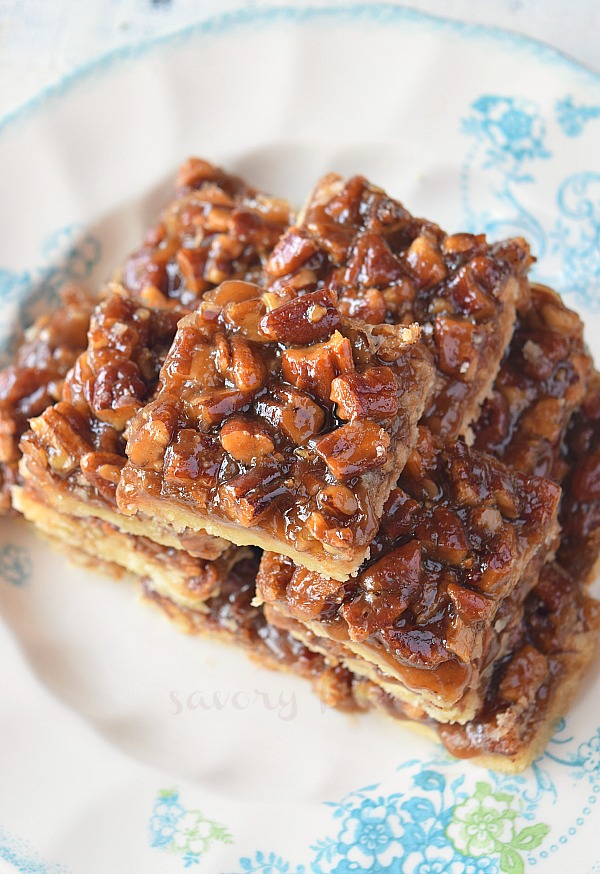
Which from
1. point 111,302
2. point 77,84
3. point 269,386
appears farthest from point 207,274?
point 77,84

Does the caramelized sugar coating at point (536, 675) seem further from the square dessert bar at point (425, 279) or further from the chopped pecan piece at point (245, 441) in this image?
the chopped pecan piece at point (245, 441)

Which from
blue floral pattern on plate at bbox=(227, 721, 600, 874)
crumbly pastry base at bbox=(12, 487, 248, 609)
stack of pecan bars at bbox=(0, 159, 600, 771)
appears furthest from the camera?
crumbly pastry base at bbox=(12, 487, 248, 609)

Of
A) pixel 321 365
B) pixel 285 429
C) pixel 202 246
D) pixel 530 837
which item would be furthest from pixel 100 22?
pixel 530 837

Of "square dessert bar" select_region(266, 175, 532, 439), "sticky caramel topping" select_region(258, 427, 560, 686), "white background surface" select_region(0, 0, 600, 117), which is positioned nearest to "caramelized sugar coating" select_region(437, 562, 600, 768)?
"sticky caramel topping" select_region(258, 427, 560, 686)

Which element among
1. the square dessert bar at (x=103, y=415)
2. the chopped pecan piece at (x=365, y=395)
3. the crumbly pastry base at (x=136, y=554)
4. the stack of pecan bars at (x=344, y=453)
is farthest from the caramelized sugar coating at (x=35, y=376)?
the chopped pecan piece at (x=365, y=395)

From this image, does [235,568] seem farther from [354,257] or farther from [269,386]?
[354,257]

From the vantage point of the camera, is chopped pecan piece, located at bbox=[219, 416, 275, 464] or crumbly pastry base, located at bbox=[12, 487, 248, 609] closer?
chopped pecan piece, located at bbox=[219, 416, 275, 464]

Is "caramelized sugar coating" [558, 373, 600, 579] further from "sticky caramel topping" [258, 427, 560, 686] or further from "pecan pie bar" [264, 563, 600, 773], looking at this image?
"sticky caramel topping" [258, 427, 560, 686]
